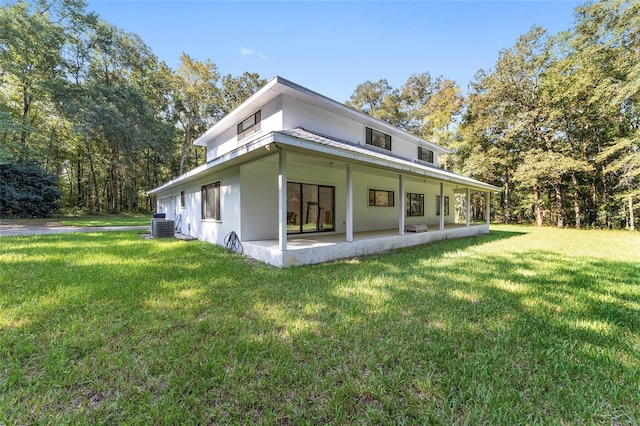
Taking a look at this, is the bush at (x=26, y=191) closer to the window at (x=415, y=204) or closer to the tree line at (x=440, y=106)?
the tree line at (x=440, y=106)

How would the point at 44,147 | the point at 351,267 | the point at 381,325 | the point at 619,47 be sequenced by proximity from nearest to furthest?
the point at 381,325 < the point at 351,267 < the point at 619,47 < the point at 44,147

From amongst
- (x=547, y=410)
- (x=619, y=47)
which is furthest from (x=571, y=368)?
(x=619, y=47)

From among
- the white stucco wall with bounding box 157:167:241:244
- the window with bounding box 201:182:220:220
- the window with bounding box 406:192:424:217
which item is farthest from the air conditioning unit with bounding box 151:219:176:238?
the window with bounding box 406:192:424:217

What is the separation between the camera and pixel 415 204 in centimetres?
1362

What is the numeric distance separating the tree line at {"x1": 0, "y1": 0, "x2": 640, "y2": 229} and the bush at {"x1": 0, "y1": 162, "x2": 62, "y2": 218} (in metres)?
1.26

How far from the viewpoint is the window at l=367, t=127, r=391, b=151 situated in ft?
35.9

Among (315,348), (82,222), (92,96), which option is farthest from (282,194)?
(92,96)

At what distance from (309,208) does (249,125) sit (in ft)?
13.1

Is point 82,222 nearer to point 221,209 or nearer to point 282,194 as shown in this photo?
point 221,209

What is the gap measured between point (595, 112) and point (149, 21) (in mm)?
23283

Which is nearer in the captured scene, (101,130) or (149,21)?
(149,21)

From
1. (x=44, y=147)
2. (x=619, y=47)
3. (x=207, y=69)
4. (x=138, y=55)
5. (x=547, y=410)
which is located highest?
(x=138, y=55)

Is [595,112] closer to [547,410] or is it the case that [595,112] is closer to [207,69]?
[547,410]

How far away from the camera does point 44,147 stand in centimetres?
2209
